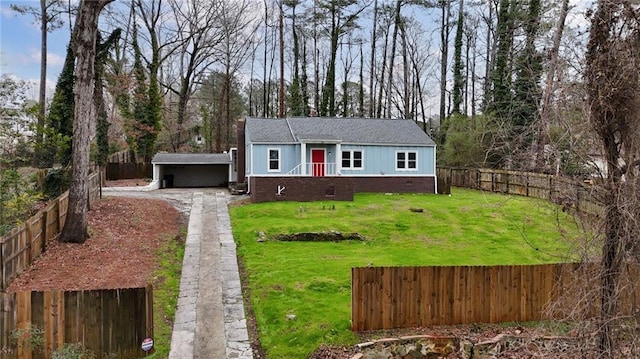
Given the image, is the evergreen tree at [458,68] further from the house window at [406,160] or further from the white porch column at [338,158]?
the white porch column at [338,158]

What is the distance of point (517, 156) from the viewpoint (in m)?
5.58

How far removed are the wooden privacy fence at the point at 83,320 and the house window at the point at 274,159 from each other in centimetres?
1674

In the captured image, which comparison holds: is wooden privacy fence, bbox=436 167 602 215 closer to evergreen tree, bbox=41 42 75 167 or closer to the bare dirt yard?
the bare dirt yard

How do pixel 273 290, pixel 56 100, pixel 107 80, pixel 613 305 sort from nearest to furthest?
pixel 613 305, pixel 273 290, pixel 56 100, pixel 107 80

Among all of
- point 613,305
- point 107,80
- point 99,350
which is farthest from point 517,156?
point 107,80

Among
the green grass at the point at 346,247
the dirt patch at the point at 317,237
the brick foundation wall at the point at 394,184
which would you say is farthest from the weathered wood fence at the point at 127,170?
the dirt patch at the point at 317,237

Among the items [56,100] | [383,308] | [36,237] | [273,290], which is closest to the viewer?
[383,308]

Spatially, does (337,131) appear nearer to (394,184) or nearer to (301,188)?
(394,184)

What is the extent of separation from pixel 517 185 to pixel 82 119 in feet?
70.8

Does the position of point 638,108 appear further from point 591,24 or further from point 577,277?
point 577,277

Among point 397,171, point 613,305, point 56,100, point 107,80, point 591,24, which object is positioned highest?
point 107,80

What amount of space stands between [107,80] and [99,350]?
26407mm

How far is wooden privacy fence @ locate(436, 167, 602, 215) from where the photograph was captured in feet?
17.3

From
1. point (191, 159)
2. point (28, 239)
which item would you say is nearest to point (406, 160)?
point (191, 159)
